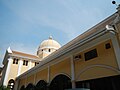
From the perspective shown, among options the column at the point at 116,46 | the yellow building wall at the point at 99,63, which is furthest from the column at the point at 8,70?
the column at the point at 116,46

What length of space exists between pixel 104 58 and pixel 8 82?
16.7 metres

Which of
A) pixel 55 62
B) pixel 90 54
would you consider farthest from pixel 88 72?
pixel 55 62

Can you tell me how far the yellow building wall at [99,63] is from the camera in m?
5.86

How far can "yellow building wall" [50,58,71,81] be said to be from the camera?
335 inches

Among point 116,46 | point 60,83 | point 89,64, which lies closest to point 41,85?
point 60,83

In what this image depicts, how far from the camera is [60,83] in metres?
9.34

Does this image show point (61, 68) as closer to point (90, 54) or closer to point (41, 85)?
point (90, 54)

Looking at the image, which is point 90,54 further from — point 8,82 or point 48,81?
point 8,82

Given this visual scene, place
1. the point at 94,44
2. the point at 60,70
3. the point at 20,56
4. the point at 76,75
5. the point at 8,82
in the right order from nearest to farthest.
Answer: the point at 94,44 → the point at 76,75 → the point at 60,70 → the point at 8,82 → the point at 20,56

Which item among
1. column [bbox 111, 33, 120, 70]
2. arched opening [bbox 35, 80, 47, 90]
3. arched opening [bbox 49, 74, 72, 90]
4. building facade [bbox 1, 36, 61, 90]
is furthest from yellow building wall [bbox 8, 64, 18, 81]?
column [bbox 111, 33, 120, 70]

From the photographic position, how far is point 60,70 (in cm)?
920

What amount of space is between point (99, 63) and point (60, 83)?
4.09m

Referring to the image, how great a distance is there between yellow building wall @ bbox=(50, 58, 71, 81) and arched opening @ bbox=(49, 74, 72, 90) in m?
0.31

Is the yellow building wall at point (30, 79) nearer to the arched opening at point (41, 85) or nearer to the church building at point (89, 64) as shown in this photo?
the church building at point (89, 64)
